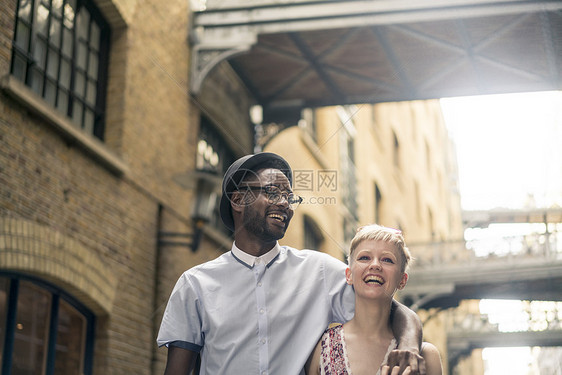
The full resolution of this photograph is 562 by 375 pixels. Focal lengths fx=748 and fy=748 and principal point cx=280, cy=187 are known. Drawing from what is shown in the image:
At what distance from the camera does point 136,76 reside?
8453 mm

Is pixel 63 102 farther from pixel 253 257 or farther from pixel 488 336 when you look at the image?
pixel 488 336

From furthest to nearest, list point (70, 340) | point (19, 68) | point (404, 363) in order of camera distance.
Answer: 1. point (70, 340)
2. point (19, 68)
3. point (404, 363)

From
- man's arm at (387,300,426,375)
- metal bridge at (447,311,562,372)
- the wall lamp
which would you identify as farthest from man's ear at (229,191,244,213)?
metal bridge at (447,311,562,372)

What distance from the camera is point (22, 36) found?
262 inches

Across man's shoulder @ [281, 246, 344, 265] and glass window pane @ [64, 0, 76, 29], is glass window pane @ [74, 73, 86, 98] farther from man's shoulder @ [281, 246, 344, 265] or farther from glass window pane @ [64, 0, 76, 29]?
man's shoulder @ [281, 246, 344, 265]

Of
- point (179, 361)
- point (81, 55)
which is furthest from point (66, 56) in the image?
point (179, 361)

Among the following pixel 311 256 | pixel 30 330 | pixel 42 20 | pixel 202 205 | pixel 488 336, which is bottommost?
pixel 311 256

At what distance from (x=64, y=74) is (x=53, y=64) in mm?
242

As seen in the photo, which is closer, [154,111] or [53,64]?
[53,64]

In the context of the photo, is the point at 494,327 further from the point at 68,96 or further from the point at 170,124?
the point at 68,96

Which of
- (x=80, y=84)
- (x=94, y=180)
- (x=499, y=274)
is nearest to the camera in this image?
(x=94, y=180)

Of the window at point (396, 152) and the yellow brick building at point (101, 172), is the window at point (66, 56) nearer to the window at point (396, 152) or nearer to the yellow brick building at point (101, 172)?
the yellow brick building at point (101, 172)

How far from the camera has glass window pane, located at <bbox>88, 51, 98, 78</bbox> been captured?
26.4 ft

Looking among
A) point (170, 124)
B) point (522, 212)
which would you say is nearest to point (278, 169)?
point (170, 124)
